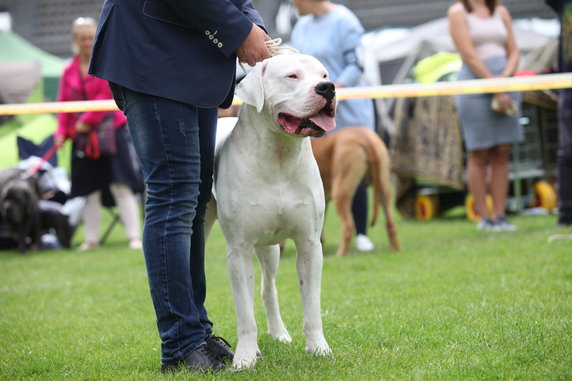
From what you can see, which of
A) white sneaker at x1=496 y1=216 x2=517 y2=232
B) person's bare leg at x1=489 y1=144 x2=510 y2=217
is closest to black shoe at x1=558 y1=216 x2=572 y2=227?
white sneaker at x1=496 y1=216 x2=517 y2=232

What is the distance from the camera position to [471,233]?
733cm

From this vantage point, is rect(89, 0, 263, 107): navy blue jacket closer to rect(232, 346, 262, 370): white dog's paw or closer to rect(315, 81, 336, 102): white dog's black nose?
rect(315, 81, 336, 102): white dog's black nose

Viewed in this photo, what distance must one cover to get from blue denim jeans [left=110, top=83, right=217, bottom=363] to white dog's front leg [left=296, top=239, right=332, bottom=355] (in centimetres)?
44

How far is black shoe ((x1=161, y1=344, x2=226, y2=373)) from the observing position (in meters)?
2.97

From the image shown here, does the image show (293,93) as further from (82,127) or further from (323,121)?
(82,127)

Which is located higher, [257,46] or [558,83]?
[257,46]

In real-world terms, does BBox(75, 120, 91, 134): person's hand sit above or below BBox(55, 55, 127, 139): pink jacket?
below

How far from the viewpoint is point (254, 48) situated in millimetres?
2971

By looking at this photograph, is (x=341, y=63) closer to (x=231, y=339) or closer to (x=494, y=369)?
(x=231, y=339)

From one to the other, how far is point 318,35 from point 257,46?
3654mm

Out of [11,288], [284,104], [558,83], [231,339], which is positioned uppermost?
[284,104]

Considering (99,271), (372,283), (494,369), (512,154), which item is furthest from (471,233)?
(494,369)

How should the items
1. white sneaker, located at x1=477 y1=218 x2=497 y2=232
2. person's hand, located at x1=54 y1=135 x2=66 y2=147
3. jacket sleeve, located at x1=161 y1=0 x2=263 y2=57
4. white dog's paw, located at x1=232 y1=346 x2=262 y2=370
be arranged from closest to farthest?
jacket sleeve, located at x1=161 y1=0 x2=263 y2=57, white dog's paw, located at x1=232 y1=346 x2=262 y2=370, white sneaker, located at x1=477 y1=218 x2=497 y2=232, person's hand, located at x1=54 y1=135 x2=66 y2=147

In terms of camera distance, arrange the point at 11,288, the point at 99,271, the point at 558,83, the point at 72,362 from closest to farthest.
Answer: the point at 72,362 < the point at 558,83 < the point at 11,288 < the point at 99,271
